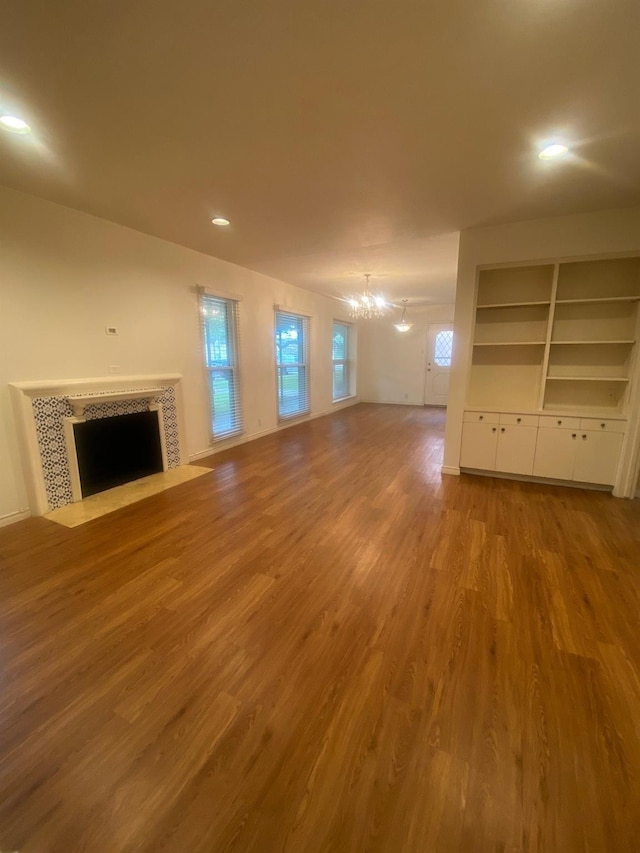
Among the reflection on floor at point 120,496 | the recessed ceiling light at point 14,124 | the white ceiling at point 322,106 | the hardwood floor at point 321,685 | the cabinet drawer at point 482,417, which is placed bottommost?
the hardwood floor at point 321,685

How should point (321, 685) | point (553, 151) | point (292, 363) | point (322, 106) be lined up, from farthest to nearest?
1. point (292, 363)
2. point (553, 151)
3. point (322, 106)
4. point (321, 685)

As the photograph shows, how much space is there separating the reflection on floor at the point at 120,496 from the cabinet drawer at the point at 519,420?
345cm

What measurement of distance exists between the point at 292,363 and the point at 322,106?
491cm

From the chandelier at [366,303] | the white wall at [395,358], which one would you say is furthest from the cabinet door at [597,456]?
A: the white wall at [395,358]

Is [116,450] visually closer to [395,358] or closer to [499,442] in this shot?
[499,442]

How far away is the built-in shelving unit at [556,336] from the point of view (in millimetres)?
3482

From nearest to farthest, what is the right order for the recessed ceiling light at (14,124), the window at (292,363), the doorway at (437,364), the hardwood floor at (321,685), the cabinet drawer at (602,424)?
the hardwood floor at (321,685), the recessed ceiling light at (14,124), the cabinet drawer at (602,424), the window at (292,363), the doorway at (437,364)

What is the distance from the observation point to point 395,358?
30.0ft

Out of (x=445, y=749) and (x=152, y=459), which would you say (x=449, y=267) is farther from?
(x=445, y=749)

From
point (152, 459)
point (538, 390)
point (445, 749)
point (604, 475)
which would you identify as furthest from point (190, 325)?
point (604, 475)

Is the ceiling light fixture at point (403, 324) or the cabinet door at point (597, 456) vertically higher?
the ceiling light fixture at point (403, 324)

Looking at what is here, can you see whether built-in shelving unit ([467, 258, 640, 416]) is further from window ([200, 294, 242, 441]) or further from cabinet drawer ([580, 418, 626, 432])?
window ([200, 294, 242, 441])

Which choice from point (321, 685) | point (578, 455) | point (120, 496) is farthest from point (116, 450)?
point (578, 455)

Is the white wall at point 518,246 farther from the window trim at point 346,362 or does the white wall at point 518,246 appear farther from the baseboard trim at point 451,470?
the window trim at point 346,362
